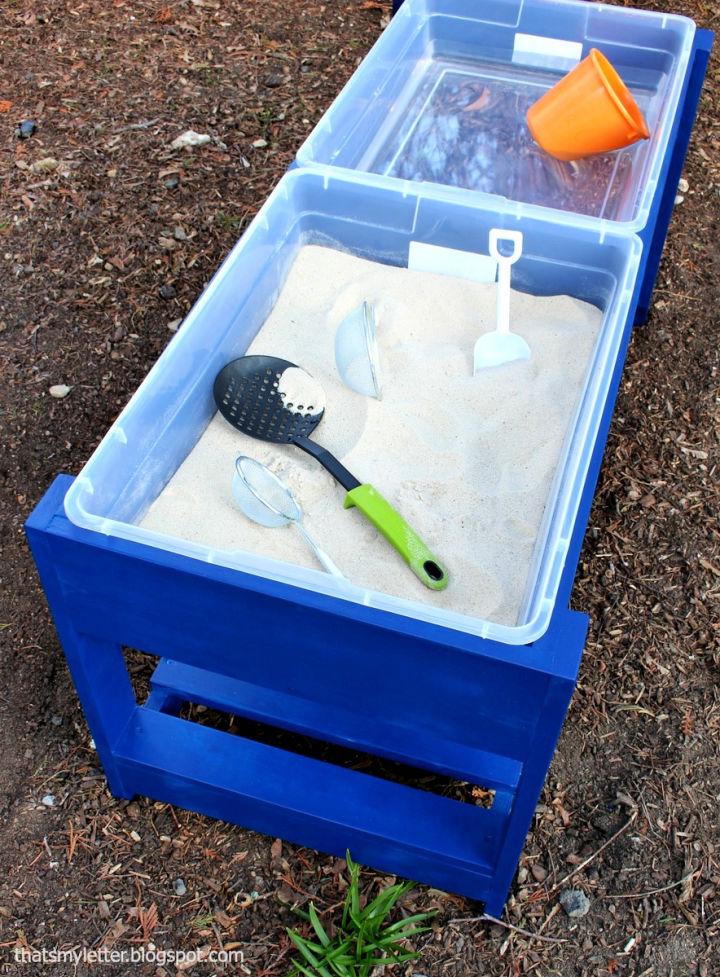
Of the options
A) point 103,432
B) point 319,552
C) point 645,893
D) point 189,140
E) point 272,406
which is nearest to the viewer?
point 319,552

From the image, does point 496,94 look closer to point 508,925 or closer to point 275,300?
point 275,300

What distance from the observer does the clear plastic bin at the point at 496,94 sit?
188 centimetres

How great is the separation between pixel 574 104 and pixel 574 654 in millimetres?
1208

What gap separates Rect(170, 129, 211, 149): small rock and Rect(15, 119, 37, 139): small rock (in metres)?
0.37

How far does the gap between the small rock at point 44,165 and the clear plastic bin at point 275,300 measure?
119 cm

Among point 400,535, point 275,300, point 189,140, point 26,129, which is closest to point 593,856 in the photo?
point 400,535

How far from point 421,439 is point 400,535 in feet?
0.72

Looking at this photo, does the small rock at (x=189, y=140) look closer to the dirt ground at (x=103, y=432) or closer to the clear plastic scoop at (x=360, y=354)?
the dirt ground at (x=103, y=432)

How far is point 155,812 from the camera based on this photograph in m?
1.59

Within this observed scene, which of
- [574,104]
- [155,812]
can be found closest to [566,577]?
[155,812]

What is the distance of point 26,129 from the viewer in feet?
8.84

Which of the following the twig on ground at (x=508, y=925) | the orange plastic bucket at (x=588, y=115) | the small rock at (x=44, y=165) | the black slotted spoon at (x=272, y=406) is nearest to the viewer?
the black slotted spoon at (x=272, y=406)

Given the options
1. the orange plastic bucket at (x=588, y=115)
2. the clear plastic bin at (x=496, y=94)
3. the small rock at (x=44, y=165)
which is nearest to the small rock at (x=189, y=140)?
the small rock at (x=44, y=165)

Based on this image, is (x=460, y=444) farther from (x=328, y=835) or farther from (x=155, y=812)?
(x=155, y=812)
